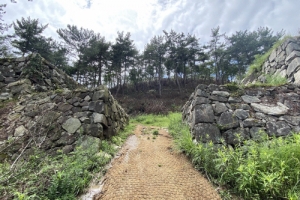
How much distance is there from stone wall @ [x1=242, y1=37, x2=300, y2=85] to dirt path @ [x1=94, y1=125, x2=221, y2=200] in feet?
14.1

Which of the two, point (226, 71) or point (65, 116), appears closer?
point (65, 116)

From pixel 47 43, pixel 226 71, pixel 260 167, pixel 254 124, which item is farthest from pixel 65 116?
pixel 226 71

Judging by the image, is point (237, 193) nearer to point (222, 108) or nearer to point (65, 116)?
point (222, 108)

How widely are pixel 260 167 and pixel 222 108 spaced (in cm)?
174

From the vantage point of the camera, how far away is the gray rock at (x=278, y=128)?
3.31m

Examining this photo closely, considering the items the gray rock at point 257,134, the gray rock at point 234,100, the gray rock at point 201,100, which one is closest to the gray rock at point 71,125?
the gray rock at point 201,100

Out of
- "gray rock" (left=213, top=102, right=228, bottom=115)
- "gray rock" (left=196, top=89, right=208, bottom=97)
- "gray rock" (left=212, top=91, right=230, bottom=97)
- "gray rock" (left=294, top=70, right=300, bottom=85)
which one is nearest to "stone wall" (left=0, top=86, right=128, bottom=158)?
"gray rock" (left=196, top=89, right=208, bottom=97)

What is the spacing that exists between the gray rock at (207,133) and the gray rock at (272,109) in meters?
1.27

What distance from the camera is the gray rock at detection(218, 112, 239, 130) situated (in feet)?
11.3

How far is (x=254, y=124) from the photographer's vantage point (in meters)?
3.44

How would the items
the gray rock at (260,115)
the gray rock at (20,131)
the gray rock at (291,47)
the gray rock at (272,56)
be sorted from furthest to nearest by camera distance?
1. the gray rock at (272,56)
2. the gray rock at (291,47)
3. the gray rock at (20,131)
4. the gray rock at (260,115)

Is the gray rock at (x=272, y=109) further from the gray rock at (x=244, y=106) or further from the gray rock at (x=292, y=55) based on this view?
the gray rock at (x=292, y=55)

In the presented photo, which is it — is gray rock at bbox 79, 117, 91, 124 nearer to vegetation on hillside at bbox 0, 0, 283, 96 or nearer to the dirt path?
the dirt path

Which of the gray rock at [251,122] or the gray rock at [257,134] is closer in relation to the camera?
the gray rock at [257,134]
